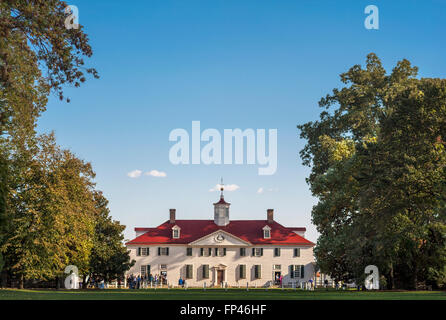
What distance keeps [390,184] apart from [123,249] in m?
34.2

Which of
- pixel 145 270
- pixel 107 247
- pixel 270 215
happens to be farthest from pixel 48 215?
pixel 270 215

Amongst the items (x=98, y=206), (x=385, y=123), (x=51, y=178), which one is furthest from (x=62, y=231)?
(x=385, y=123)

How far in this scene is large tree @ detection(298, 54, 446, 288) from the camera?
2430 centimetres

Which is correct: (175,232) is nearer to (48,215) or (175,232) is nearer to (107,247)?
(107,247)

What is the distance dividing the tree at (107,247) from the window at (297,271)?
2649 centimetres

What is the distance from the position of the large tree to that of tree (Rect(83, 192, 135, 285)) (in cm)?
2019

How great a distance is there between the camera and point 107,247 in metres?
51.2

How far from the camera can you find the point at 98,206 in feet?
172

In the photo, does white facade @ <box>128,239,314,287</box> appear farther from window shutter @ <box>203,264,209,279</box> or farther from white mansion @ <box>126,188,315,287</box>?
window shutter @ <box>203,264,209,279</box>

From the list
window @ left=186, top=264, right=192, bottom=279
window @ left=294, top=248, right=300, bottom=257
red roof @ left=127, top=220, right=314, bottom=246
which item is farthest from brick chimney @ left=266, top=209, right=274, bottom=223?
window @ left=186, top=264, right=192, bottom=279

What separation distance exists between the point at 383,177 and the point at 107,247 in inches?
1309

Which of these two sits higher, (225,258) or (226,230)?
(226,230)

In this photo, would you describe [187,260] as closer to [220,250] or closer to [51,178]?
[220,250]
